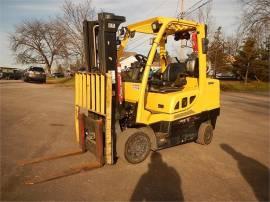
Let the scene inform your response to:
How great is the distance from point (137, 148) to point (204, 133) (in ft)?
7.34

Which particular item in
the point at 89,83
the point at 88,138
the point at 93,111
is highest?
the point at 89,83

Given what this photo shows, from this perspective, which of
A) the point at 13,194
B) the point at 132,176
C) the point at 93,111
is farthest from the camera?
the point at 93,111

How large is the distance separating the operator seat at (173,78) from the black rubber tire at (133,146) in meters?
1.47

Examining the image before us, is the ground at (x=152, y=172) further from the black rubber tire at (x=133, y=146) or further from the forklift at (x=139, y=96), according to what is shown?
the forklift at (x=139, y=96)

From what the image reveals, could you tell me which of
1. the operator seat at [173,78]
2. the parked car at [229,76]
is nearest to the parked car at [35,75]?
the parked car at [229,76]

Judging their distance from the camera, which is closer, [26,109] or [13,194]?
[13,194]

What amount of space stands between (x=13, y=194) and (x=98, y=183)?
53.4 inches

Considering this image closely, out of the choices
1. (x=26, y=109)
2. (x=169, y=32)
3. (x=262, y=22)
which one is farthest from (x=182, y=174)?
(x=262, y=22)

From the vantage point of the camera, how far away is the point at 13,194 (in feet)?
15.3

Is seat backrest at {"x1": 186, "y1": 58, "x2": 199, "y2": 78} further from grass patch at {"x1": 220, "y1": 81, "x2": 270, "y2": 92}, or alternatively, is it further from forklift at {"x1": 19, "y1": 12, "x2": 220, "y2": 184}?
grass patch at {"x1": 220, "y1": 81, "x2": 270, "y2": 92}

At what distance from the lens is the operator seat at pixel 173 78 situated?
23.1 ft

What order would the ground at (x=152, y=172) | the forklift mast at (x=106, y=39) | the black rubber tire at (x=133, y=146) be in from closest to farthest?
the ground at (x=152, y=172) < the forklift mast at (x=106, y=39) < the black rubber tire at (x=133, y=146)

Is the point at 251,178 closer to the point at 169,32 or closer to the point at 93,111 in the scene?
the point at 93,111

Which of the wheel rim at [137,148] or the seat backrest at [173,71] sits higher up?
the seat backrest at [173,71]
